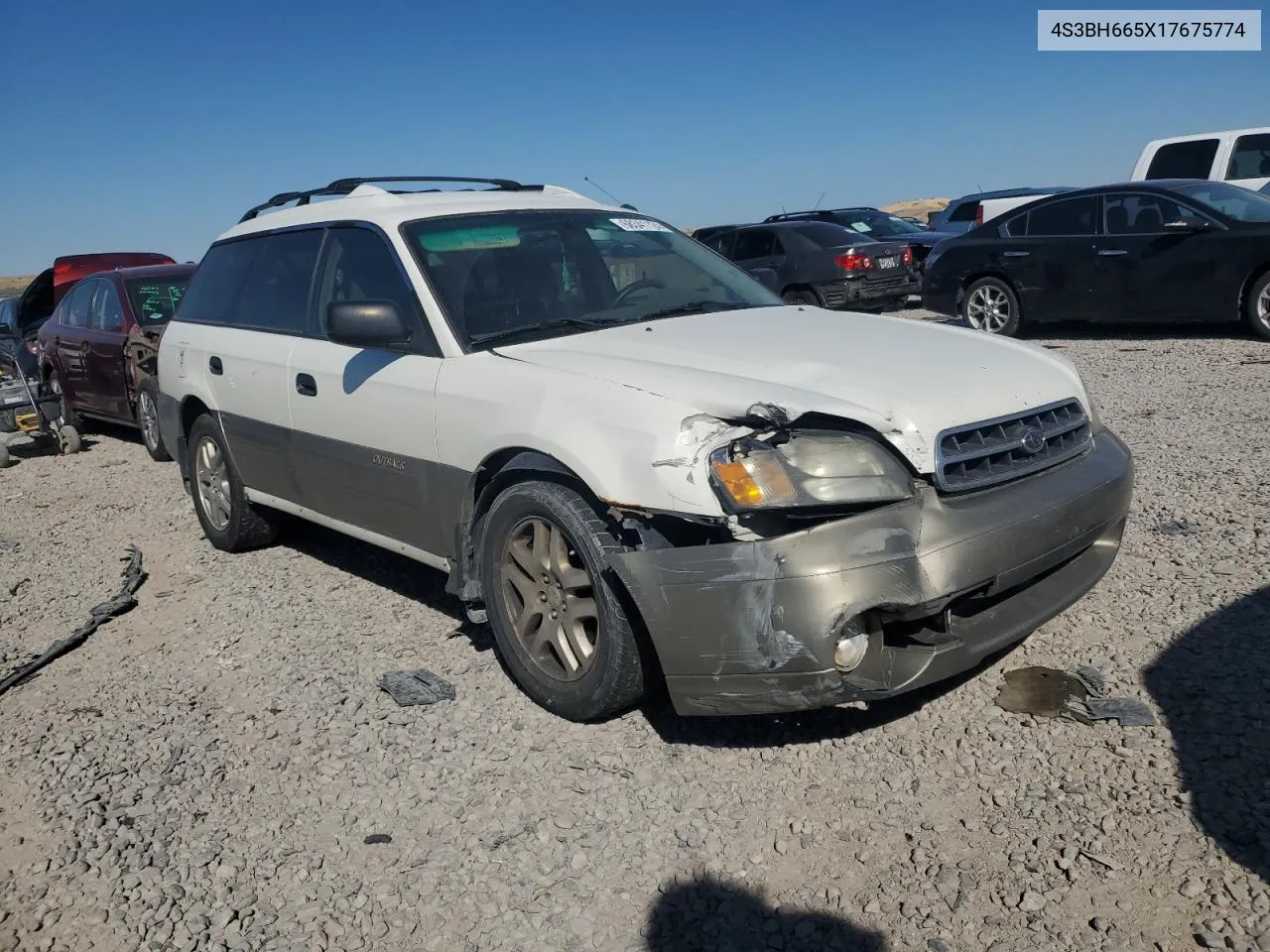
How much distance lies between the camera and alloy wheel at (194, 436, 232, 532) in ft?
19.1

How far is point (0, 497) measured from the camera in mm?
8492

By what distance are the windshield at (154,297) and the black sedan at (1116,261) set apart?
7.66 m

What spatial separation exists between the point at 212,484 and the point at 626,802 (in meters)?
3.77

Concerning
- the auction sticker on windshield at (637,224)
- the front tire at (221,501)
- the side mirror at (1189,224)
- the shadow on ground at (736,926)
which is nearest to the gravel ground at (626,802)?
the shadow on ground at (736,926)

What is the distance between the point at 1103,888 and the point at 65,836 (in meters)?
2.88

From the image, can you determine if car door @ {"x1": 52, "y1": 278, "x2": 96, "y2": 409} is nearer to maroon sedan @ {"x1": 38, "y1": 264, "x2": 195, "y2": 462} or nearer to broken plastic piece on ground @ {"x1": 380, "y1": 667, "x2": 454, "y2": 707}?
maroon sedan @ {"x1": 38, "y1": 264, "x2": 195, "y2": 462}

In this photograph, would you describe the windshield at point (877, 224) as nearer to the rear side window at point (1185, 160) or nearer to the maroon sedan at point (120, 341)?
the rear side window at point (1185, 160)

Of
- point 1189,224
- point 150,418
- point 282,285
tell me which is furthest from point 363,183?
point 1189,224

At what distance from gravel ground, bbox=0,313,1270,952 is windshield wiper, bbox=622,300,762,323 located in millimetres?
1499

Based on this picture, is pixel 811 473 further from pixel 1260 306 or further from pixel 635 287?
pixel 1260 306

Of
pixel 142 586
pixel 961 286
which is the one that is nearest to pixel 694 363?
pixel 142 586

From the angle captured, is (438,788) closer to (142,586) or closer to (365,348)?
(365,348)

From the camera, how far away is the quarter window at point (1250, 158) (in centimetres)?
1355

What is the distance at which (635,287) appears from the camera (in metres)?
4.52
